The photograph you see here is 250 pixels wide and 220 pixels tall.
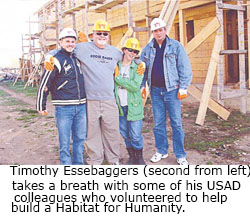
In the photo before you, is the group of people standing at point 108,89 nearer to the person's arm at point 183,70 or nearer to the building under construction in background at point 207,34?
the person's arm at point 183,70

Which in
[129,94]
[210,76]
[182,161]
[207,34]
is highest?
[207,34]

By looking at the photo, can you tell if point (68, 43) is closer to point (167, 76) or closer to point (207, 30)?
point (167, 76)

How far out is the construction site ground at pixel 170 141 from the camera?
486 centimetres

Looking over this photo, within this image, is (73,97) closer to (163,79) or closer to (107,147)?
(107,147)

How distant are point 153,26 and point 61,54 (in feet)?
4.38

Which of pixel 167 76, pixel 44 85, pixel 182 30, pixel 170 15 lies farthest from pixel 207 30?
pixel 44 85

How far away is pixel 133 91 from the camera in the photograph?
419 cm

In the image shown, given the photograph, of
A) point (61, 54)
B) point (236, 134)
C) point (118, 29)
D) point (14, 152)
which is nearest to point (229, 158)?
point (236, 134)

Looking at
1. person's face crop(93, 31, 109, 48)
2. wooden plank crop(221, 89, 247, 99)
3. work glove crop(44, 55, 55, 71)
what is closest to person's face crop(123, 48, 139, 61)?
person's face crop(93, 31, 109, 48)

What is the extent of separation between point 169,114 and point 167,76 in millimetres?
561

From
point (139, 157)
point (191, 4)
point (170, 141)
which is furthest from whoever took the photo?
point (191, 4)

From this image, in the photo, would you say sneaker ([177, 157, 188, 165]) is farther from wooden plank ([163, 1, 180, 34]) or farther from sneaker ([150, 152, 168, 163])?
wooden plank ([163, 1, 180, 34])

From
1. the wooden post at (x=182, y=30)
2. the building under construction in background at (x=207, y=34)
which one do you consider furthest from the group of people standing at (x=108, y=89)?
the wooden post at (x=182, y=30)

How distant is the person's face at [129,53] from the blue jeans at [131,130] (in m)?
0.69
